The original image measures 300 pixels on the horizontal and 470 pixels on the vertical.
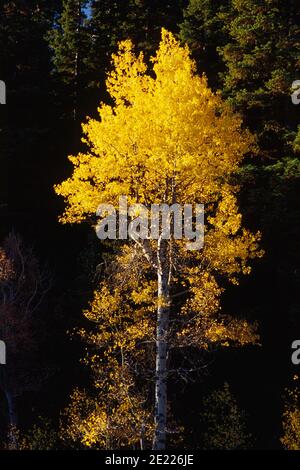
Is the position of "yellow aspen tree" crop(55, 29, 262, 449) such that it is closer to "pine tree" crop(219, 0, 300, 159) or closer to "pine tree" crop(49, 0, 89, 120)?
"pine tree" crop(219, 0, 300, 159)

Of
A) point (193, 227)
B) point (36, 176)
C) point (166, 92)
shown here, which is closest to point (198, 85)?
point (166, 92)

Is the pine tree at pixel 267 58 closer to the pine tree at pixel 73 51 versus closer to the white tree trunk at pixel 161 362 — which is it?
the white tree trunk at pixel 161 362

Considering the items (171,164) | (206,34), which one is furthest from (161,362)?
(206,34)

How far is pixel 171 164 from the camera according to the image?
1348 centimetres

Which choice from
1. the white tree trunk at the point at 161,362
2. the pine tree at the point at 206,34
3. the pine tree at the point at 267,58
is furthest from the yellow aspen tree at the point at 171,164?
the pine tree at the point at 206,34

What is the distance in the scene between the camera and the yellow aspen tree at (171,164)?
13156 millimetres

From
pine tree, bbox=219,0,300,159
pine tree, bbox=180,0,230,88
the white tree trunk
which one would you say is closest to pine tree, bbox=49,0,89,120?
pine tree, bbox=180,0,230,88

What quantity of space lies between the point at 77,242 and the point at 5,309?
6.46m

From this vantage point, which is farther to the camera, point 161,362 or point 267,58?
point 267,58

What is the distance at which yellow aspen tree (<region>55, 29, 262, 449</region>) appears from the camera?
1316 cm

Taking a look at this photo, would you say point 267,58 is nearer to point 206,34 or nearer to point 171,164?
point 206,34

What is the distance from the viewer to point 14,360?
21.0 meters

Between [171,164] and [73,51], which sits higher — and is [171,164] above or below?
below
